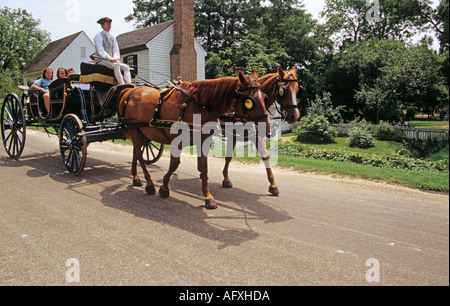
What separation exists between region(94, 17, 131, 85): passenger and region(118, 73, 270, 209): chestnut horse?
1.63 metres

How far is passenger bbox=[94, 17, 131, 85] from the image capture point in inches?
310

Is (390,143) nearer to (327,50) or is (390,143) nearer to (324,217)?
(324,217)

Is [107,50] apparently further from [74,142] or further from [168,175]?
[168,175]

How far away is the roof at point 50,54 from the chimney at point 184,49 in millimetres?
20105

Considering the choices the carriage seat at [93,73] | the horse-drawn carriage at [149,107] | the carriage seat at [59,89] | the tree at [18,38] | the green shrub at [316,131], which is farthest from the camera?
the tree at [18,38]

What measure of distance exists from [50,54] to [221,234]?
43.3 meters

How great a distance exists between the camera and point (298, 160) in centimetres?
991

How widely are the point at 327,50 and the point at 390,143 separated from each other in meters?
23.5

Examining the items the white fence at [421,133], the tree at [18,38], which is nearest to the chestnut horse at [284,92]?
the white fence at [421,133]

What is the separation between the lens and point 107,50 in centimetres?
823


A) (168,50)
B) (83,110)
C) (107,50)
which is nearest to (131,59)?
(168,50)

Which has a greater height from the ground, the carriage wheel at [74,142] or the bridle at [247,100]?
the bridle at [247,100]

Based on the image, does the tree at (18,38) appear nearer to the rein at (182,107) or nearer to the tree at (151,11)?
the tree at (151,11)

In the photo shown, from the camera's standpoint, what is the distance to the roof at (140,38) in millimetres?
26533
